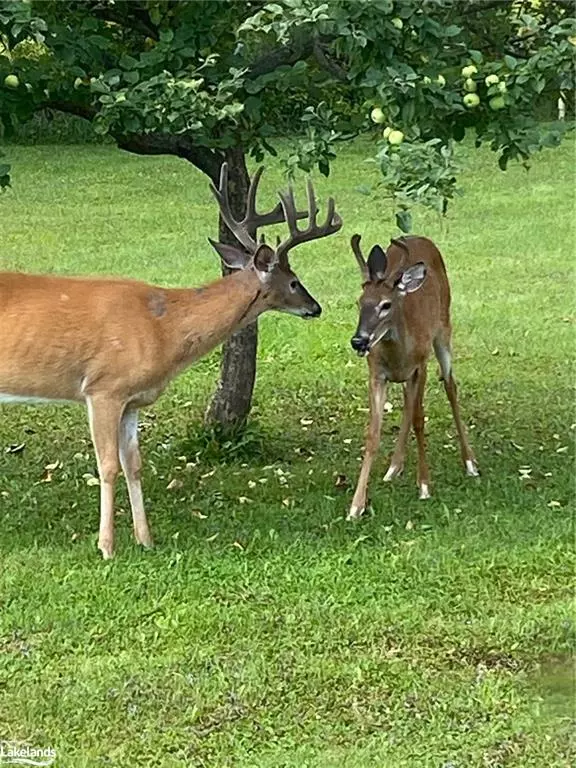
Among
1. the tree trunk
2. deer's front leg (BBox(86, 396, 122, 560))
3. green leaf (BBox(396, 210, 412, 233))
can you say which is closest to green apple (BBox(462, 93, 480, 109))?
green leaf (BBox(396, 210, 412, 233))

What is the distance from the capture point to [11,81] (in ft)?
18.3

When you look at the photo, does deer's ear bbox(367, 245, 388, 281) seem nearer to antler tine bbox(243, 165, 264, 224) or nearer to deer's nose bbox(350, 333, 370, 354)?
deer's nose bbox(350, 333, 370, 354)

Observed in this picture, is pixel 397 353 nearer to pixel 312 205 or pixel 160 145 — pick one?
pixel 312 205

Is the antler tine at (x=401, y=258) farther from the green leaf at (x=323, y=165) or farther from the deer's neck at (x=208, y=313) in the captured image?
the green leaf at (x=323, y=165)

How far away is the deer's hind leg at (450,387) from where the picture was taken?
7.00 meters

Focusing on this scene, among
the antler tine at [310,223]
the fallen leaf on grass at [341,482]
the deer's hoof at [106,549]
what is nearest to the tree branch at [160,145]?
the antler tine at [310,223]

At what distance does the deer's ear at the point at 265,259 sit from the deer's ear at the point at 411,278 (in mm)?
719

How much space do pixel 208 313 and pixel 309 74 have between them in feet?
3.74

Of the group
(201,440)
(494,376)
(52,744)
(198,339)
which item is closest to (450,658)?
(52,744)

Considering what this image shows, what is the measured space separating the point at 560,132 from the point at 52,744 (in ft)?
9.44

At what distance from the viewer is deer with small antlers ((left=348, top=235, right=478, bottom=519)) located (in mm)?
6332

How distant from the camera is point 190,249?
1434 centimetres

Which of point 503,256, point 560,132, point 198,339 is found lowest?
point 503,256

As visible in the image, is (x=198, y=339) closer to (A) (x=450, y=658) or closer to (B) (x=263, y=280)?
(B) (x=263, y=280)
